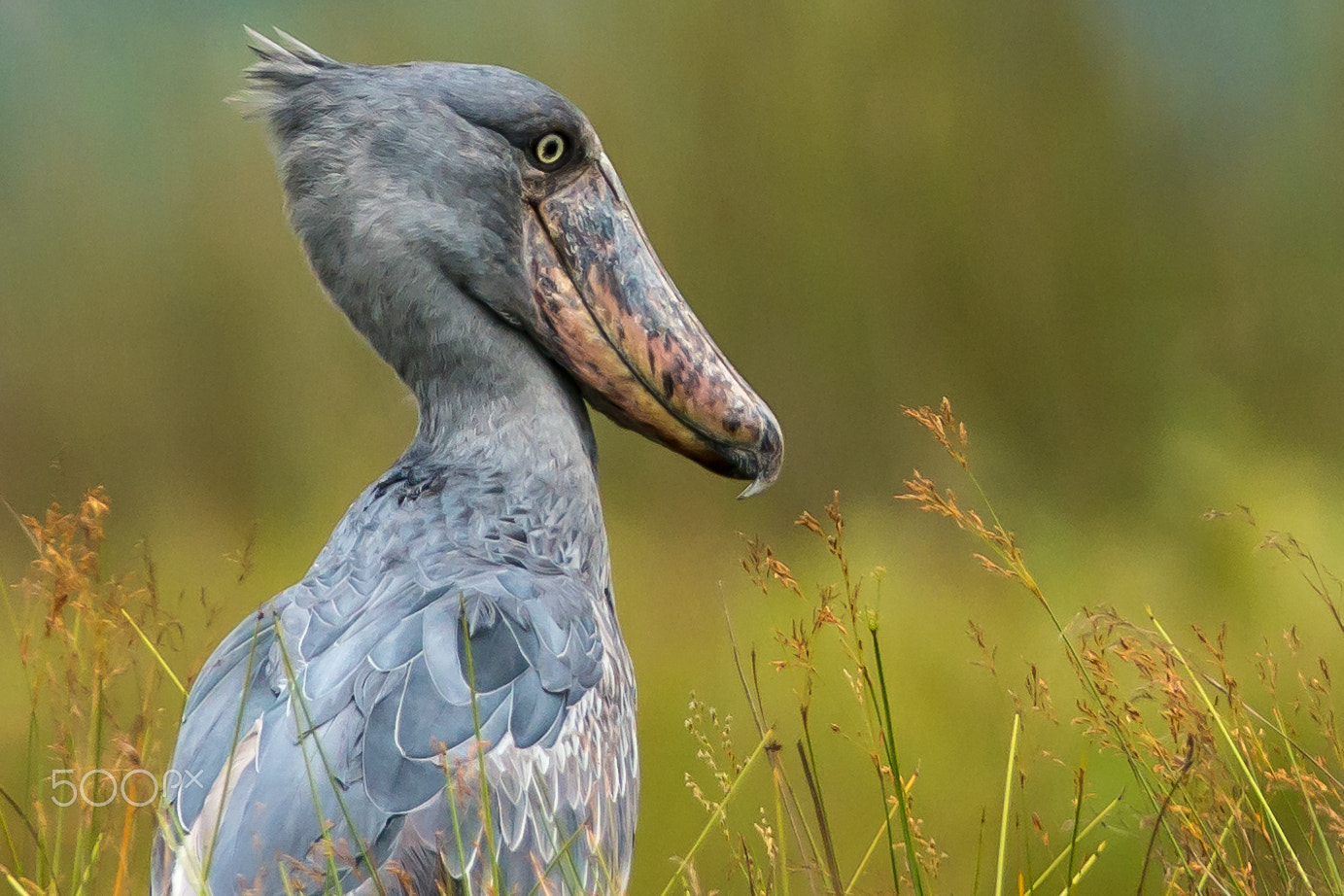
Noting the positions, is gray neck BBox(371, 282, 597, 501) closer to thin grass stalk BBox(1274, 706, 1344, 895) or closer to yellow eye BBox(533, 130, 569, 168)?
yellow eye BBox(533, 130, 569, 168)

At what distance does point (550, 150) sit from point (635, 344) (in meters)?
0.32

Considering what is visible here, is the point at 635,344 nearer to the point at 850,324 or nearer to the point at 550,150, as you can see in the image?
the point at 550,150

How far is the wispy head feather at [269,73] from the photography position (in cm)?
216

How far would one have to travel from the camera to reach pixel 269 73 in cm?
216

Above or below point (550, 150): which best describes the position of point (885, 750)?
below

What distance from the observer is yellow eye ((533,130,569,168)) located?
2178 millimetres

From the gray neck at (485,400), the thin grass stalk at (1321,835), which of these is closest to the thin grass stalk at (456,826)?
the gray neck at (485,400)

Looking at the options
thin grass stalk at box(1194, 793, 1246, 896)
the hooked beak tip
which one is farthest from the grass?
the hooked beak tip

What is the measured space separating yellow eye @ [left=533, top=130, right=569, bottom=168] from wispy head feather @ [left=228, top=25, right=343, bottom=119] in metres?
0.33

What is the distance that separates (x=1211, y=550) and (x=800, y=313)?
1.60 m

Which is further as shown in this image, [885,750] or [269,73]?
[269,73]

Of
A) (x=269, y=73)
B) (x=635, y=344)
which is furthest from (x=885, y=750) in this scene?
(x=269, y=73)

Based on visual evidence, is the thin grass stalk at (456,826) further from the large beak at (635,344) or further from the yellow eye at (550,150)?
the yellow eye at (550,150)

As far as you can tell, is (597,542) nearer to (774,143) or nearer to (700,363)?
(700,363)
